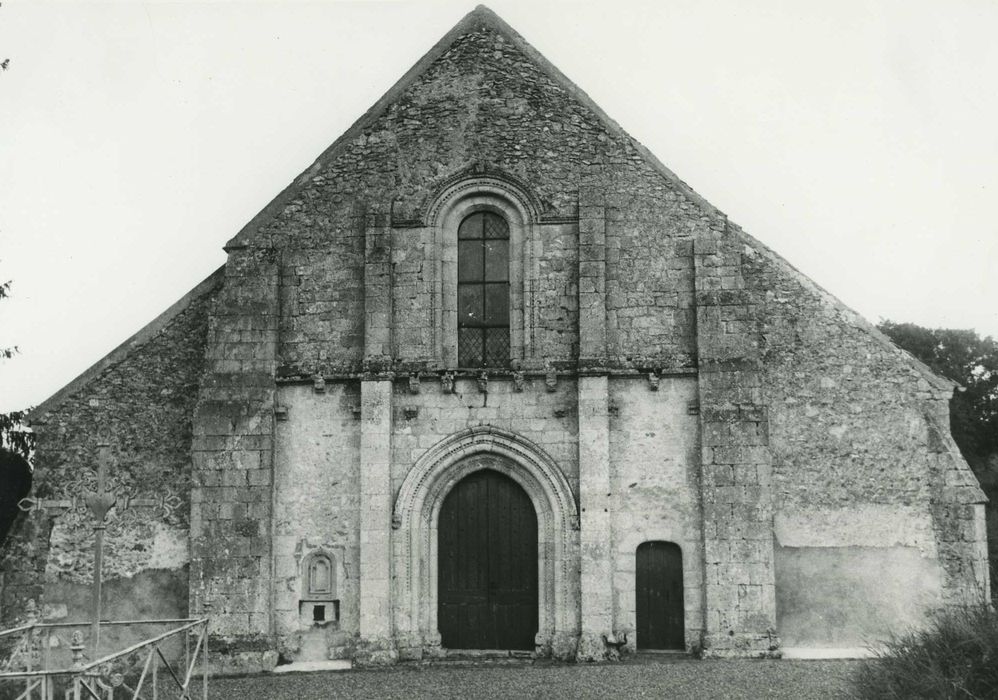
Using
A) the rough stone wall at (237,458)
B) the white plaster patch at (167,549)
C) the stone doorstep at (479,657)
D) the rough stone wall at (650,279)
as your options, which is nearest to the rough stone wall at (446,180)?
the rough stone wall at (650,279)

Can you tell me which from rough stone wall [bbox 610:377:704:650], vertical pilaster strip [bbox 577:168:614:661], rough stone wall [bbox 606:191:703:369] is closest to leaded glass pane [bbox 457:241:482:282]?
vertical pilaster strip [bbox 577:168:614:661]

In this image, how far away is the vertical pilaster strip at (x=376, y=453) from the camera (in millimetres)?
12969

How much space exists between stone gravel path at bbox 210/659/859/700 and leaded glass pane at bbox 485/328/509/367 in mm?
4026

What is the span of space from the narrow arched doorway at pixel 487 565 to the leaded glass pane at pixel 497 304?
2.09 m

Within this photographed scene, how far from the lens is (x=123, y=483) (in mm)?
13781

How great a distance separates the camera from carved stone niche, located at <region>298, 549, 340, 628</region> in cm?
1323

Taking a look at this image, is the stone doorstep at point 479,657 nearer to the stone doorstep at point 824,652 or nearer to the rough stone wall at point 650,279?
the stone doorstep at point 824,652

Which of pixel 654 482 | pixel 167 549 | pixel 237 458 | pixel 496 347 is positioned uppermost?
pixel 496 347

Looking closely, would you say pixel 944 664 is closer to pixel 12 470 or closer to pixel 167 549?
pixel 167 549

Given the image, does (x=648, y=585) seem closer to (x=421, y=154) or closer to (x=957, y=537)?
(x=957, y=537)

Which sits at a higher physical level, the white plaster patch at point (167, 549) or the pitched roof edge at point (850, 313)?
the pitched roof edge at point (850, 313)

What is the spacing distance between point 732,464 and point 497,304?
3.87 meters

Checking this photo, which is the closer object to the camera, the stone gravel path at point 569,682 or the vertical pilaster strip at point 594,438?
the stone gravel path at point 569,682

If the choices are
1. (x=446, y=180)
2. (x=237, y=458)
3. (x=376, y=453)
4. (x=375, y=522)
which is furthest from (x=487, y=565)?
(x=446, y=180)
